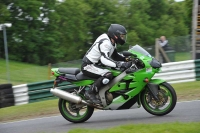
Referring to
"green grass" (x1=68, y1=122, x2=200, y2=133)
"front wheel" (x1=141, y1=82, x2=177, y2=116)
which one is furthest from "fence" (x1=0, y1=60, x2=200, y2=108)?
"green grass" (x1=68, y1=122, x2=200, y2=133)

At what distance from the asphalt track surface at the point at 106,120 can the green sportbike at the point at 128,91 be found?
23cm

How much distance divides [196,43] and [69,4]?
146ft

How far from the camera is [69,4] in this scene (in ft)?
202

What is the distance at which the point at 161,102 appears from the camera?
840 centimetres

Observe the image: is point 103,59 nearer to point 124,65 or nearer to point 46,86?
point 124,65

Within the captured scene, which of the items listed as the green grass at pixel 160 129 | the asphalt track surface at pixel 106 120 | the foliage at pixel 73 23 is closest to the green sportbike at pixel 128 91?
the asphalt track surface at pixel 106 120

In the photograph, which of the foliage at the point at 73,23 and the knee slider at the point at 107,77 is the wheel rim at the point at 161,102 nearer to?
the knee slider at the point at 107,77

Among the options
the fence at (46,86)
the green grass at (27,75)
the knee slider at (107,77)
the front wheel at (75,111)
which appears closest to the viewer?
the knee slider at (107,77)

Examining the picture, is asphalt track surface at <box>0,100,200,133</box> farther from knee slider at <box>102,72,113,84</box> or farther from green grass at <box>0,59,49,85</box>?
green grass at <box>0,59,49,85</box>

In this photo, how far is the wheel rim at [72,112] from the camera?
29.8 ft

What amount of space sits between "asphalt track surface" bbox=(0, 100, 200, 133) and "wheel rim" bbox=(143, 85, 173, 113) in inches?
6.2

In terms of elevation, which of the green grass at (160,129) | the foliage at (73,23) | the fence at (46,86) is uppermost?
the green grass at (160,129)

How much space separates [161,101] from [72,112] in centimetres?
187

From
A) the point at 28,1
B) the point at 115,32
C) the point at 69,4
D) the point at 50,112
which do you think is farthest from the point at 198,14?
the point at 69,4
